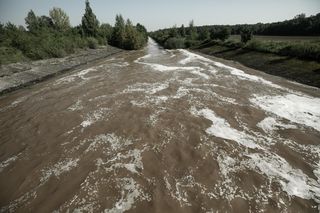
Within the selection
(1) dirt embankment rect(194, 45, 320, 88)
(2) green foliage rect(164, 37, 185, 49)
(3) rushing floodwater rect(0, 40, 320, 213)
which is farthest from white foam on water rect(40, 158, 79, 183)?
(2) green foliage rect(164, 37, 185, 49)

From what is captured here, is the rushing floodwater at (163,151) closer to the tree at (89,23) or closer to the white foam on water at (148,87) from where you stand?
the white foam on water at (148,87)

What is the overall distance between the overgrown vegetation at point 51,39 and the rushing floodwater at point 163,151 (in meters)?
16.4

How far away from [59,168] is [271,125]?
10.6m

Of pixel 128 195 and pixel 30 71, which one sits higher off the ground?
pixel 30 71

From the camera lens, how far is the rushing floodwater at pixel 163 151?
23.6 ft

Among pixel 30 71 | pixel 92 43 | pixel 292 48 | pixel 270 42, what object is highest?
pixel 92 43

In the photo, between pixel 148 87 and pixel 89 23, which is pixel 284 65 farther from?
pixel 89 23

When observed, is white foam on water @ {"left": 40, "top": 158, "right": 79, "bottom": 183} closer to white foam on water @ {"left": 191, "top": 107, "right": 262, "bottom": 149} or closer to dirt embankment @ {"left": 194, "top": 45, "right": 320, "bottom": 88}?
white foam on water @ {"left": 191, "top": 107, "right": 262, "bottom": 149}

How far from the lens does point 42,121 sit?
1325 centimetres

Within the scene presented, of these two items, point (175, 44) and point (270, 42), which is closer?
point (270, 42)

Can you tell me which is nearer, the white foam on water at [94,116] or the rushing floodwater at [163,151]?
the rushing floodwater at [163,151]

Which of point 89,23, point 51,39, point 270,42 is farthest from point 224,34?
point 51,39

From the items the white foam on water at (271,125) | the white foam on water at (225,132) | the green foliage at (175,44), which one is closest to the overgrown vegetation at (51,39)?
the green foliage at (175,44)

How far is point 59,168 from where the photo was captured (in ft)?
29.1
